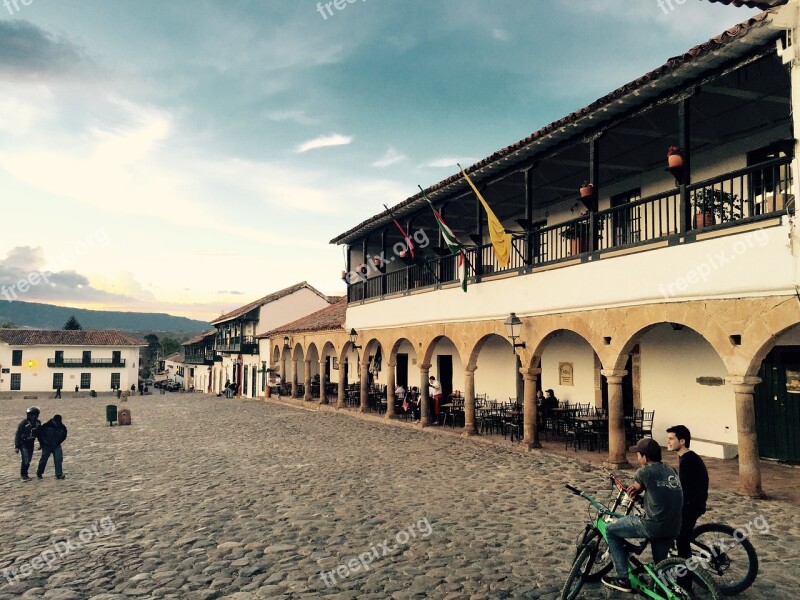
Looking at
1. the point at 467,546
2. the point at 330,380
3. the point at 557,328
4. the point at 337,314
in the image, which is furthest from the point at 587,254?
the point at 330,380

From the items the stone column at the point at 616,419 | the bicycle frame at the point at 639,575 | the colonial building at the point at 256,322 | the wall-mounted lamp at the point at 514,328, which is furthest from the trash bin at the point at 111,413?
the bicycle frame at the point at 639,575

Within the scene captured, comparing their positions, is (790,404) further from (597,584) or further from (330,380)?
(330,380)

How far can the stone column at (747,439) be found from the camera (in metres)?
9.06

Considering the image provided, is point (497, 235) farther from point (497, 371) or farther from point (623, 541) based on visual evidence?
point (623, 541)

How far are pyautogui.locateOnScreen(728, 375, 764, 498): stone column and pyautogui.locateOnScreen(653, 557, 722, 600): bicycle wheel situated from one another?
5.10 metres

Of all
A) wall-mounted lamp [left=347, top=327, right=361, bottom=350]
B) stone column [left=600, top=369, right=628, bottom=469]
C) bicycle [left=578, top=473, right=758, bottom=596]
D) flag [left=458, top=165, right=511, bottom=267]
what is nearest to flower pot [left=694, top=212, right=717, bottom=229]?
stone column [left=600, top=369, right=628, bottom=469]

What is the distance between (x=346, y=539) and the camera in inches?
301

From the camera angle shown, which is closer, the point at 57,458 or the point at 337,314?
the point at 57,458

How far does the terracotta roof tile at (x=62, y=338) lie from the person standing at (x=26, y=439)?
54441 mm

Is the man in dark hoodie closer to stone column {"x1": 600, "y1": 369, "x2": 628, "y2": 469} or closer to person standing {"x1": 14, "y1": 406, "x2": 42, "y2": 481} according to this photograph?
person standing {"x1": 14, "y1": 406, "x2": 42, "y2": 481}

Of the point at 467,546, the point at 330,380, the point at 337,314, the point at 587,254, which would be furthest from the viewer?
the point at 330,380

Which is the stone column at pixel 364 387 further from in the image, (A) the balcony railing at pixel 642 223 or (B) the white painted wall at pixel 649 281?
(B) the white painted wall at pixel 649 281

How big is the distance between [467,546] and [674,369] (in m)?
8.73

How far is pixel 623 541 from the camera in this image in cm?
513
